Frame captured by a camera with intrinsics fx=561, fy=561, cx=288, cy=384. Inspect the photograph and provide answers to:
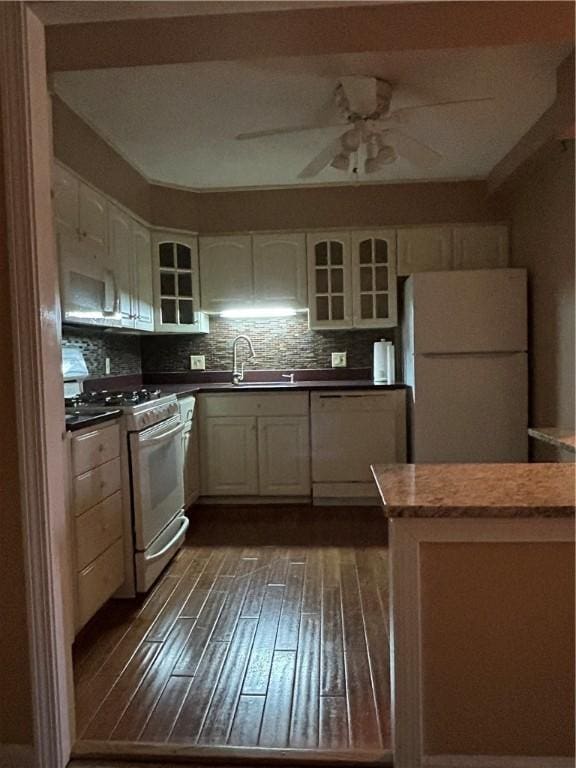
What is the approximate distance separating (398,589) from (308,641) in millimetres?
1024

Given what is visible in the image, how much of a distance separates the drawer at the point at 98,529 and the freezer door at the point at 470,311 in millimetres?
2181

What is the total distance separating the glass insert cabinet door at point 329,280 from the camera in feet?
14.3

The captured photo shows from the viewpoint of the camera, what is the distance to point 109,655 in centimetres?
221

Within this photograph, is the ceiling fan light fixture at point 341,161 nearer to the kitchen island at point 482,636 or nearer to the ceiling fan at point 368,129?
the ceiling fan at point 368,129

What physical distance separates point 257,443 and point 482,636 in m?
2.84

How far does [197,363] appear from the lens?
4707 mm

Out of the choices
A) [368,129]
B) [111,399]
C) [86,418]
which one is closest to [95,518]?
[86,418]

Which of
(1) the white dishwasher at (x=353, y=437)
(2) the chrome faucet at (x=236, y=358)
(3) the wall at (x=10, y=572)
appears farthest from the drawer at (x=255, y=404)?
(3) the wall at (x=10, y=572)

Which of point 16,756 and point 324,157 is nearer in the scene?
point 16,756

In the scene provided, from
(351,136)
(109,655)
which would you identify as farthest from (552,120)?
(109,655)

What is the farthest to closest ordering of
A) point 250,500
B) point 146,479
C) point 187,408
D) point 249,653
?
point 250,500, point 187,408, point 146,479, point 249,653

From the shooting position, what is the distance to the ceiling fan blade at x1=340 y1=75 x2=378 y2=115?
8.55ft

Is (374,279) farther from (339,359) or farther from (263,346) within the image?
(263,346)

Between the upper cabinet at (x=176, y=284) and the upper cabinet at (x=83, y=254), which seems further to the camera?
the upper cabinet at (x=176, y=284)
